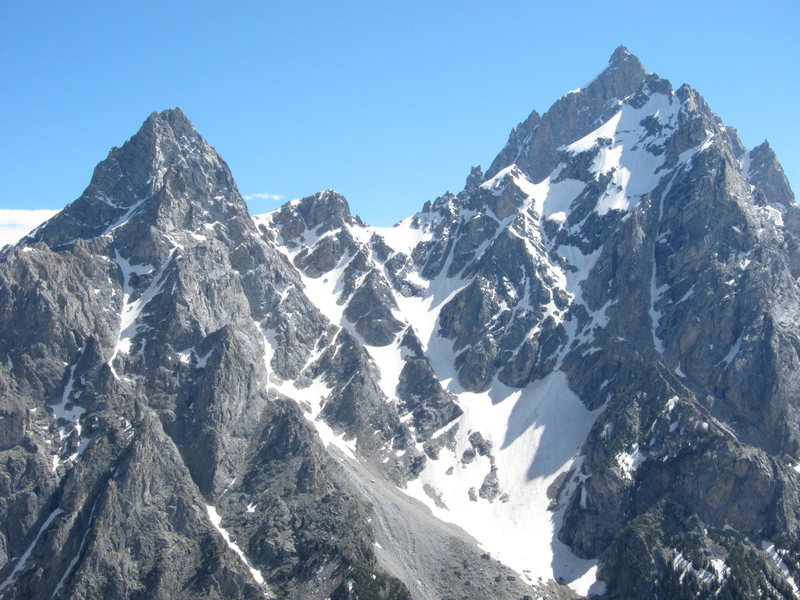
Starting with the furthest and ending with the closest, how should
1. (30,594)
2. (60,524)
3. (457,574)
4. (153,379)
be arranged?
(153,379)
(457,574)
(60,524)
(30,594)

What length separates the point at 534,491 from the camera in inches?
7574

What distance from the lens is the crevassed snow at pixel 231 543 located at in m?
147

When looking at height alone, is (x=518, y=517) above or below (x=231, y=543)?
above

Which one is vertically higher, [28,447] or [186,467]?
[186,467]

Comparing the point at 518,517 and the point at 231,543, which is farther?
the point at 518,517

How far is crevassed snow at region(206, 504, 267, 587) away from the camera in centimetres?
14662

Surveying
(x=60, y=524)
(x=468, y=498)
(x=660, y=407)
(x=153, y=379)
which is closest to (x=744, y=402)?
(x=660, y=407)

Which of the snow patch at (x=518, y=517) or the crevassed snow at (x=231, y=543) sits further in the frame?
the snow patch at (x=518, y=517)

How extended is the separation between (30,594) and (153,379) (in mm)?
58768

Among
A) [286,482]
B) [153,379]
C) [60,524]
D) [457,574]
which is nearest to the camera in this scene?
[60,524]

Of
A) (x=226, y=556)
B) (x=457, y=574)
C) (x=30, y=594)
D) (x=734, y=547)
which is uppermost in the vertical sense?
(x=734, y=547)

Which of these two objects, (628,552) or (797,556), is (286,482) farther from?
(797,556)

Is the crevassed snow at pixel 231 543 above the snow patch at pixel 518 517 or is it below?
below

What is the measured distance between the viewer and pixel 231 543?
154 m
